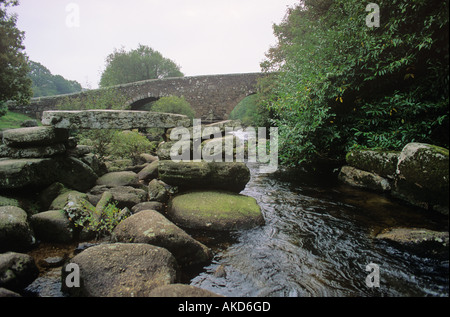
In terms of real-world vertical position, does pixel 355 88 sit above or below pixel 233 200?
above

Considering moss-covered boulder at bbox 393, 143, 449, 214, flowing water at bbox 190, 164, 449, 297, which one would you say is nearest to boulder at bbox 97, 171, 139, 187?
flowing water at bbox 190, 164, 449, 297

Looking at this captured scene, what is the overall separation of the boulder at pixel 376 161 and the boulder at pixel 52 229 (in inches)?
283

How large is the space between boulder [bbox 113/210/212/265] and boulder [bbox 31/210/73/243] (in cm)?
98

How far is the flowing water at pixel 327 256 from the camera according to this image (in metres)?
2.79

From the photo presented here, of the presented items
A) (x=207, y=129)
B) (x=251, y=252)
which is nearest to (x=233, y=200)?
(x=251, y=252)

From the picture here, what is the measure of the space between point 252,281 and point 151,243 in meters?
1.59

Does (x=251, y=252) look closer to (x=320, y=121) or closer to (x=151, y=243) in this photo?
(x=151, y=243)

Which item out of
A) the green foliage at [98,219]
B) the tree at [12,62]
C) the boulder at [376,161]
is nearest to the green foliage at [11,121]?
the tree at [12,62]

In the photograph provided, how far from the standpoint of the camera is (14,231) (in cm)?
336

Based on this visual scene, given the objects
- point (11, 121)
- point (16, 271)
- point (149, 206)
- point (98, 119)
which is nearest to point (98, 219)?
point (149, 206)

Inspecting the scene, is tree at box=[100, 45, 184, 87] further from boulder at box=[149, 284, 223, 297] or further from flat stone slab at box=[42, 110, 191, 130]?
boulder at box=[149, 284, 223, 297]

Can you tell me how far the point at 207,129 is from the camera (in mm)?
6449

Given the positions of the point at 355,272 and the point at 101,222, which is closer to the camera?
the point at 355,272

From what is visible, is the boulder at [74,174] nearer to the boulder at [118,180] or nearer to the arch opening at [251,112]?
the boulder at [118,180]
